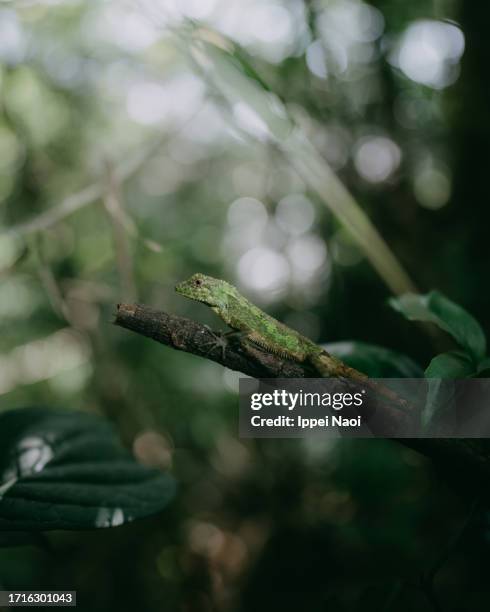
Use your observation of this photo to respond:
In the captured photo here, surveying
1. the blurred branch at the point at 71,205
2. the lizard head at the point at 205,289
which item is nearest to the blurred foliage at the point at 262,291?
the blurred branch at the point at 71,205

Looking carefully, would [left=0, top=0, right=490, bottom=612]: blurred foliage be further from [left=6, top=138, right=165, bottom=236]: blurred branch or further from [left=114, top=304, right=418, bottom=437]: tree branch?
[left=114, top=304, right=418, bottom=437]: tree branch

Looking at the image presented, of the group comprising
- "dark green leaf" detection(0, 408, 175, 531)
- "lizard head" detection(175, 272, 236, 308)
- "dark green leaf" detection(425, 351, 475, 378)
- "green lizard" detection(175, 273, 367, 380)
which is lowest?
"dark green leaf" detection(0, 408, 175, 531)

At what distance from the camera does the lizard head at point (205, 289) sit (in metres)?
1.10

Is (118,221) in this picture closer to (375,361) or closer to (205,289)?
(205,289)

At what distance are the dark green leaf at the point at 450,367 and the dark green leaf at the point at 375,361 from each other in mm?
208

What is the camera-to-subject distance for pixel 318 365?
2.71 ft

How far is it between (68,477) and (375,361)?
0.69 meters

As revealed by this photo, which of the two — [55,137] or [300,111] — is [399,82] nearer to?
[300,111]

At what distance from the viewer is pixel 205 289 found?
112 centimetres

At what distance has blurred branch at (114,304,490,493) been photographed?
695mm

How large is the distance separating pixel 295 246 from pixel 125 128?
6.47 ft

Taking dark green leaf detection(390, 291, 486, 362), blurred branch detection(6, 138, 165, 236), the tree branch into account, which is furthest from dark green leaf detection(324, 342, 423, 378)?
blurred branch detection(6, 138, 165, 236)

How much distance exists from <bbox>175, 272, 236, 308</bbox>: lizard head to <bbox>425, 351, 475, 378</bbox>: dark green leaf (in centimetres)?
50

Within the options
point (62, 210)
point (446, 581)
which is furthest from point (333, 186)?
point (446, 581)
